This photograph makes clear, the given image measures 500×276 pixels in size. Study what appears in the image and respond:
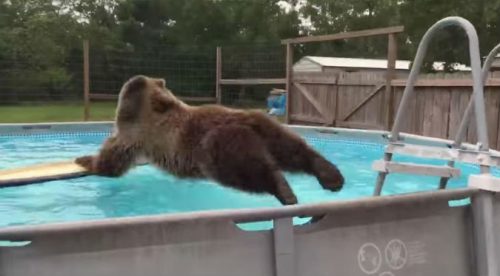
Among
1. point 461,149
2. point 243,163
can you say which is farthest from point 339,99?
point 461,149

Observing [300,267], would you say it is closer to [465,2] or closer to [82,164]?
[82,164]

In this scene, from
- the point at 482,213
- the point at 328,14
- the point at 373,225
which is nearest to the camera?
the point at 373,225

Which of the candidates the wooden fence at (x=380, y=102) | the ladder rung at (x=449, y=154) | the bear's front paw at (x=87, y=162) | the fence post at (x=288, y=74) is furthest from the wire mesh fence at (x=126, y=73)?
the ladder rung at (x=449, y=154)

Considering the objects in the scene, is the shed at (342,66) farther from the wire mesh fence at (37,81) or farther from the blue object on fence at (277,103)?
the wire mesh fence at (37,81)

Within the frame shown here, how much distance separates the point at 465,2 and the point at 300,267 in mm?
21996

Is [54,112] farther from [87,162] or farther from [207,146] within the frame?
[207,146]

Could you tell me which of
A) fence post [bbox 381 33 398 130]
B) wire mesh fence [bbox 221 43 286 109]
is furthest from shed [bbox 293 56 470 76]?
fence post [bbox 381 33 398 130]

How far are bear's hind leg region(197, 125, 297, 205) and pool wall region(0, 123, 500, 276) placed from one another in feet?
4.13

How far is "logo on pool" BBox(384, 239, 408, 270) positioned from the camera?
237cm

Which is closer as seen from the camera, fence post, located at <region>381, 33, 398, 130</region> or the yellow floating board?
the yellow floating board

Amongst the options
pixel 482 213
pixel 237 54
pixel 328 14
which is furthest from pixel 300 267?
pixel 328 14

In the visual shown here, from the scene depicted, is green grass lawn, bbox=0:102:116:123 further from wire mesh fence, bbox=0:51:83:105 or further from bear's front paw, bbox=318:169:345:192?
bear's front paw, bbox=318:169:345:192

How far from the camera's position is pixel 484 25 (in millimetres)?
22578

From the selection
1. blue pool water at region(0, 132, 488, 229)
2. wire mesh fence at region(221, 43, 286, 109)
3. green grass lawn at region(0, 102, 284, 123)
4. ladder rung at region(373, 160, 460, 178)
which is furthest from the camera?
wire mesh fence at region(221, 43, 286, 109)
